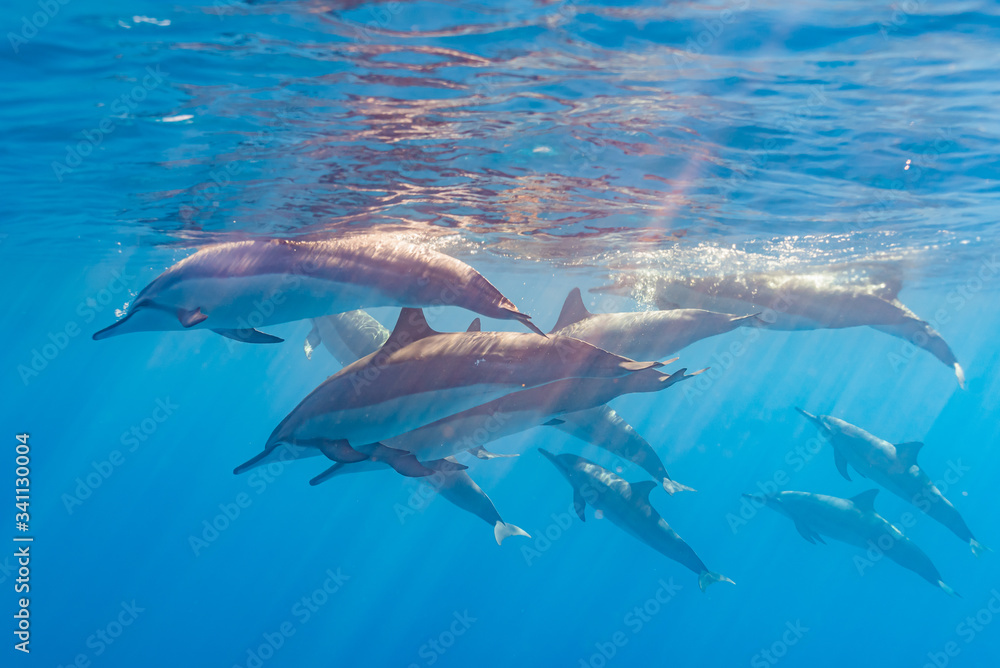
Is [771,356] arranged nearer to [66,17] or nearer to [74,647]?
[74,647]

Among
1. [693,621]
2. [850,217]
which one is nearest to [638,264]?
[850,217]

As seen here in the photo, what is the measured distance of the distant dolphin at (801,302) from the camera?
10414 mm

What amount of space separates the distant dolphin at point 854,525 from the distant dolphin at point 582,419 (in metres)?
6.59

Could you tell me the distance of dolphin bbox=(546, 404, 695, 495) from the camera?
864cm

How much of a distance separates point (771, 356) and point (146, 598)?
410ft

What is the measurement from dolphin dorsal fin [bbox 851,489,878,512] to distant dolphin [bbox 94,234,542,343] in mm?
13894

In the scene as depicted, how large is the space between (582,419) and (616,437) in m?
0.91

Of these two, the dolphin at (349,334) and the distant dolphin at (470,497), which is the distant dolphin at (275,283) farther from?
the dolphin at (349,334)

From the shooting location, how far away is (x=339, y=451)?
4090 mm

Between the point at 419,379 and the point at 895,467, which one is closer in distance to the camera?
the point at 419,379

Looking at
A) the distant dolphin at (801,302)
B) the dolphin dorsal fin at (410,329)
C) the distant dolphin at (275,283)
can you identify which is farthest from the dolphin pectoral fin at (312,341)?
the distant dolphin at (801,302)

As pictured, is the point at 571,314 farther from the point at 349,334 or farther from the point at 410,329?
the point at 349,334

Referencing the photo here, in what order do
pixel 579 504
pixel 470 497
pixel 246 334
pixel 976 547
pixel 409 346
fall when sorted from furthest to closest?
pixel 976 547 < pixel 579 504 < pixel 470 497 < pixel 246 334 < pixel 409 346

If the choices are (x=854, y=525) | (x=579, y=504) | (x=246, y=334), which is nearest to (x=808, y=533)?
(x=854, y=525)
